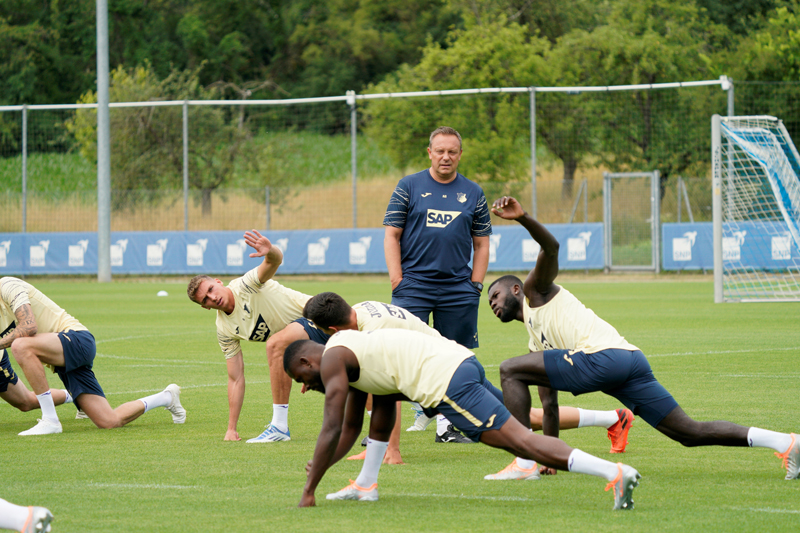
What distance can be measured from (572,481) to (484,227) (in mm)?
2310

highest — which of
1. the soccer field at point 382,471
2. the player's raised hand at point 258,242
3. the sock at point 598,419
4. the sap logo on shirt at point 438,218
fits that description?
the sap logo on shirt at point 438,218

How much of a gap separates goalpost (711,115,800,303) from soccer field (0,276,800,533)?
663 centimetres

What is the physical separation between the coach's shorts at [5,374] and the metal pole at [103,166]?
2042 cm

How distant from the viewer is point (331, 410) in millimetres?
5152

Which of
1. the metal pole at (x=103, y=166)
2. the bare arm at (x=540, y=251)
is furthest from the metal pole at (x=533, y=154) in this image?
the bare arm at (x=540, y=251)

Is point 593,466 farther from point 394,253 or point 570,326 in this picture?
point 394,253

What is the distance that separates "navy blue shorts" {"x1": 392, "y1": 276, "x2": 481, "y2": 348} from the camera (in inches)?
297

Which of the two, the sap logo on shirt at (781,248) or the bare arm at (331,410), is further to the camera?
the sap logo on shirt at (781,248)

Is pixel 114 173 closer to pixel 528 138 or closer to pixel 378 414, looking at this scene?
pixel 528 138

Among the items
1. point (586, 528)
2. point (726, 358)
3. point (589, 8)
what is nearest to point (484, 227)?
point (586, 528)

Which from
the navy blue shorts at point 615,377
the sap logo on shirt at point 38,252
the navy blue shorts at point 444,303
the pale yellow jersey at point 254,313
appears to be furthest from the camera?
the sap logo on shirt at point 38,252

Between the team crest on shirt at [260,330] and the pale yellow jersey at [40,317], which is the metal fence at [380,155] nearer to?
the pale yellow jersey at [40,317]

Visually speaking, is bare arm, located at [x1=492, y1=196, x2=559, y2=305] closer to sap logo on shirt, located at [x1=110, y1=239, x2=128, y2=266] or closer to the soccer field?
the soccer field

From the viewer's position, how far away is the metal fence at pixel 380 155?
29.9 m
